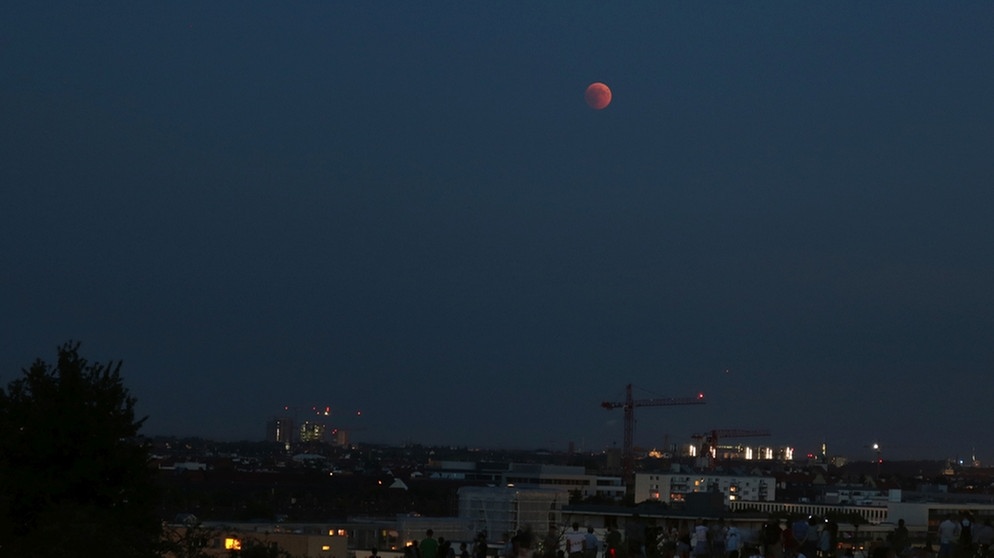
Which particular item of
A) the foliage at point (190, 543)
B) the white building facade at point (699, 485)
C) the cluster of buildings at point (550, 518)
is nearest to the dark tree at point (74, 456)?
the foliage at point (190, 543)

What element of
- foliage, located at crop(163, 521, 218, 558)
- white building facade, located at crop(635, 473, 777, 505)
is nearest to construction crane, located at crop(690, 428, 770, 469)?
white building facade, located at crop(635, 473, 777, 505)

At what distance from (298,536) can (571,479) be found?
76212 mm

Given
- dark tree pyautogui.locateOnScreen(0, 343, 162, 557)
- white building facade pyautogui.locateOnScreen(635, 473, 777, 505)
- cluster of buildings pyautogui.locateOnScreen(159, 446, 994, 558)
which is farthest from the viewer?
white building facade pyautogui.locateOnScreen(635, 473, 777, 505)

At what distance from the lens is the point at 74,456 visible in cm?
1908

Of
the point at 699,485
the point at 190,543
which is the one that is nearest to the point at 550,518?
the point at 190,543

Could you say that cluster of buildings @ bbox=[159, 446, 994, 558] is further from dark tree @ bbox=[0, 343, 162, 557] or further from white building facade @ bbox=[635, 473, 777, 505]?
dark tree @ bbox=[0, 343, 162, 557]

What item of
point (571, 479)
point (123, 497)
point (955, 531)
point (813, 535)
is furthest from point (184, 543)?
point (571, 479)

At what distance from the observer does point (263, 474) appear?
139375mm

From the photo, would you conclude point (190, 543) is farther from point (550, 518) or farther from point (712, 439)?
point (712, 439)

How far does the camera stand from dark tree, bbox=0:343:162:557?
1830 centimetres

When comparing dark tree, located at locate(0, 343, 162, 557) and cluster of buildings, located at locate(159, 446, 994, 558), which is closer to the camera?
dark tree, located at locate(0, 343, 162, 557)

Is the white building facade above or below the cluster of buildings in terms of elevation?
below

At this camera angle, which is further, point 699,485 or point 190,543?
point 699,485

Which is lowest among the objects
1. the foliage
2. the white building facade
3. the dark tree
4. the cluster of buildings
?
the white building facade
